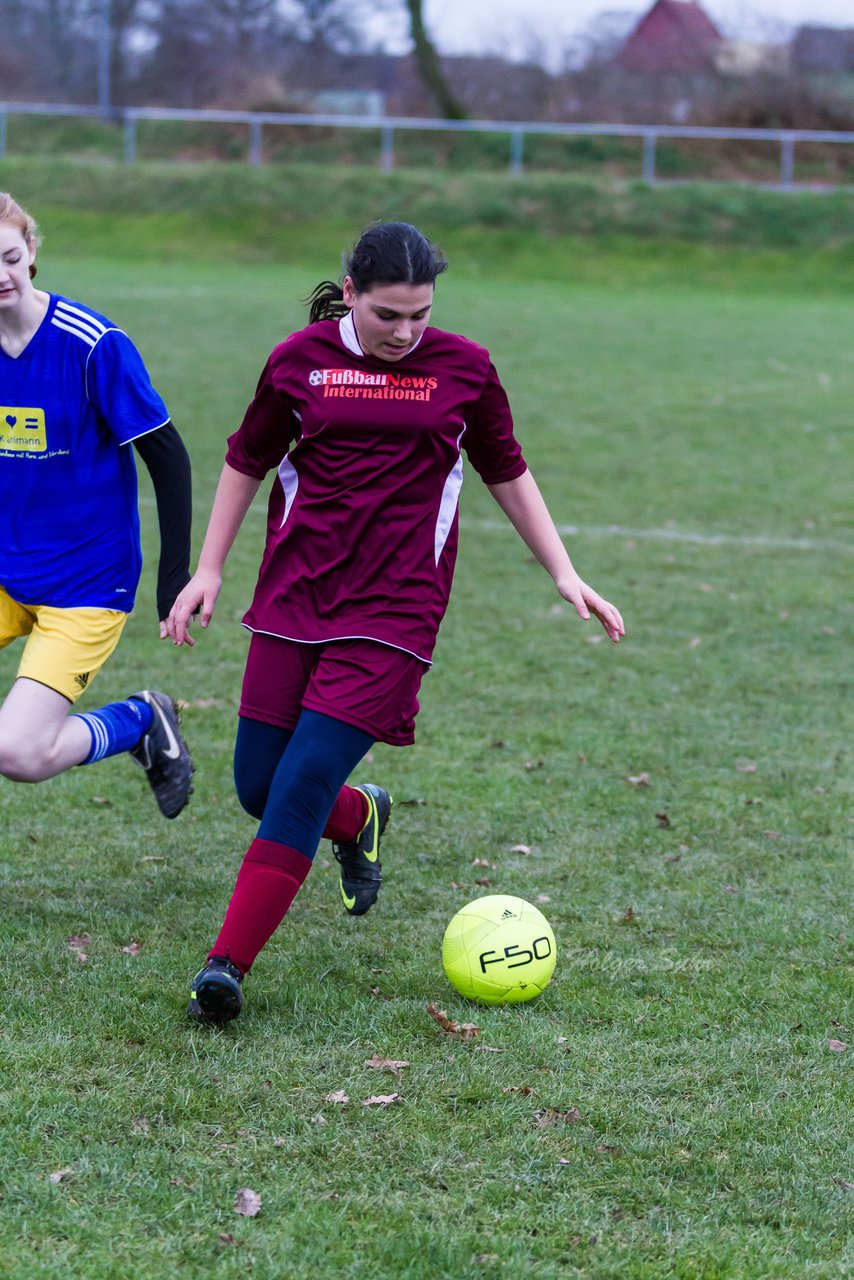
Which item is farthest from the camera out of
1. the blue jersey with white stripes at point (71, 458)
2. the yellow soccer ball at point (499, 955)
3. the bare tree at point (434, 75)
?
the bare tree at point (434, 75)

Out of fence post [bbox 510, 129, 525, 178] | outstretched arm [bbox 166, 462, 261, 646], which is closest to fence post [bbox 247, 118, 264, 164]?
fence post [bbox 510, 129, 525, 178]

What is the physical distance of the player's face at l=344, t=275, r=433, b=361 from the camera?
143 inches

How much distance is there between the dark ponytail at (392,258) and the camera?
11.8 ft

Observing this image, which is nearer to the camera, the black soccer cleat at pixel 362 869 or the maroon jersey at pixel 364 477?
the maroon jersey at pixel 364 477

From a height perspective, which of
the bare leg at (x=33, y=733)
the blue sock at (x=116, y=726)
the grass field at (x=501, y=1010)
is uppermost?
the bare leg at (x=33, y=733)

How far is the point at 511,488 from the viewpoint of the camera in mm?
4102

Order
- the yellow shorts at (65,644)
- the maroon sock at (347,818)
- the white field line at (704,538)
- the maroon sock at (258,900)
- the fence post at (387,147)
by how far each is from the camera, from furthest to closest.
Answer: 1. the fence post at (387,147)
2. the white field line at (704,538)
3. the maroon sock at (347,818)
4. the yellow shorts at (65,644)
5. the maroon sock at (258,900)

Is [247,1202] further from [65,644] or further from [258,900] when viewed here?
[65,644]

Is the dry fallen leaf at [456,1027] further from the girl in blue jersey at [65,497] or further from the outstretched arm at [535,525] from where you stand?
the girl in blue jersey at [65,497]

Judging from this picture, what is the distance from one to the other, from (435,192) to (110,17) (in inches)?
658

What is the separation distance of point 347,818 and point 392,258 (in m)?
1.69

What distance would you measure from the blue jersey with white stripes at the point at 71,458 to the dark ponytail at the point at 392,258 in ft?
2.73

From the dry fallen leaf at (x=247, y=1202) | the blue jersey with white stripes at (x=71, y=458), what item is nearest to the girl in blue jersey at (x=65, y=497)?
the blue jersey with white stripes at (x=71, y=458)

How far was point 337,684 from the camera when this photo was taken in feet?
12.5
